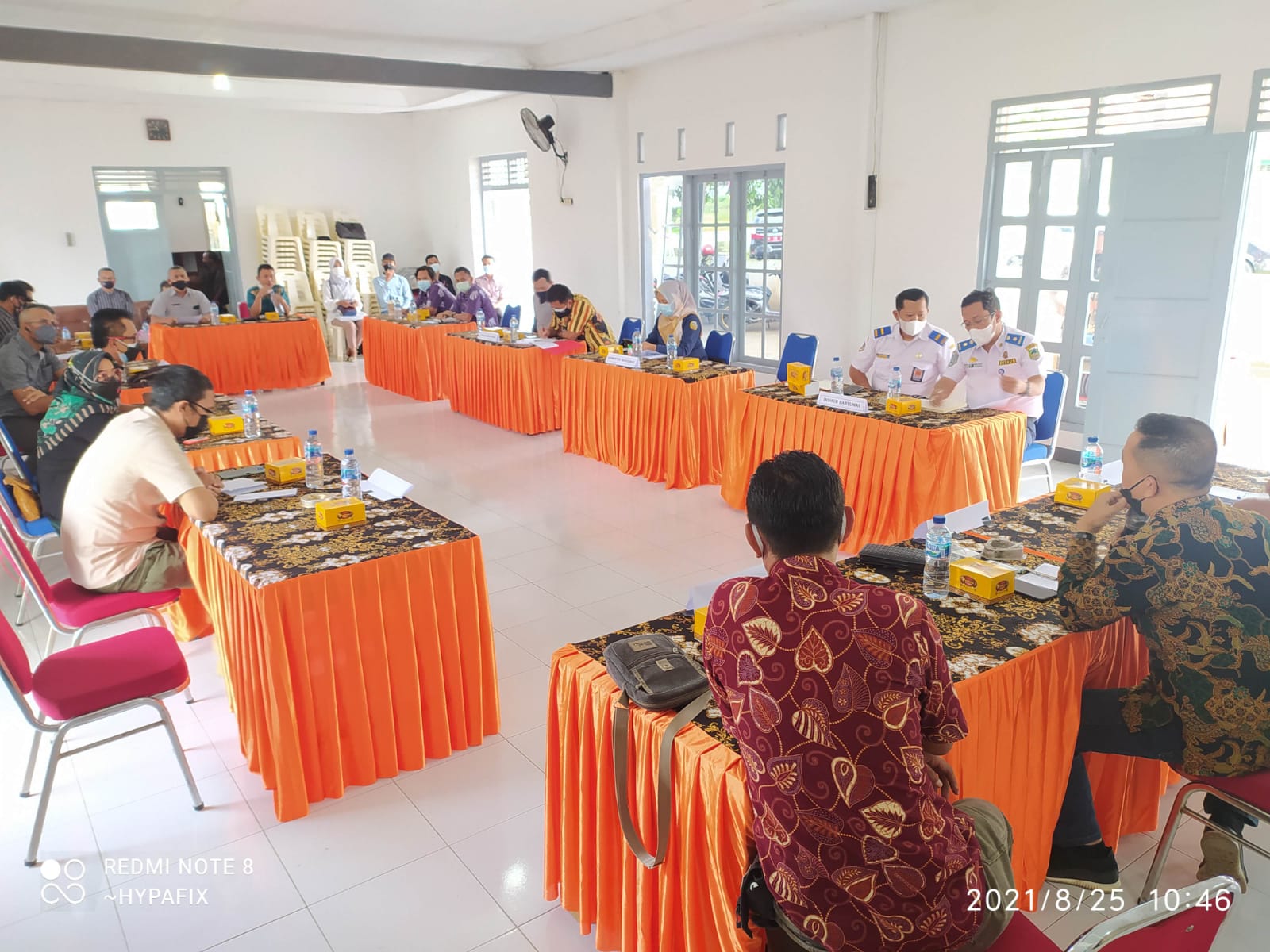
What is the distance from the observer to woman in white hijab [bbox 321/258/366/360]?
35.2ft

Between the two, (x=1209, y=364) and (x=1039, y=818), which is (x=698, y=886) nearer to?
(x=1039, y=818)

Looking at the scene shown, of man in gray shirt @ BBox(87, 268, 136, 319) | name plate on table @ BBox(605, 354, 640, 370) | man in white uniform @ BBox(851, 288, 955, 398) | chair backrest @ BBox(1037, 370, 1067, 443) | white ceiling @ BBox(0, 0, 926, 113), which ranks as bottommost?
chair backrest @ BBox(1037, 370, 1067, 443)

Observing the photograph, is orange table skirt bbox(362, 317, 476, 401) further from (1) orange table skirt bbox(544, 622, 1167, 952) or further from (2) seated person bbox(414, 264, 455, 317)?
(1) orange table skirt bbox(544, 622, 1167, 952)

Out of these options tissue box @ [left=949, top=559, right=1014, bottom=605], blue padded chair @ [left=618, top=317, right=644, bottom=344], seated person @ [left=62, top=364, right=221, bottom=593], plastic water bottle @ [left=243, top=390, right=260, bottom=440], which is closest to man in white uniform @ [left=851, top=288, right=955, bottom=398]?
tissue box @ [left=949, top=559, right=1014, bottom=605]

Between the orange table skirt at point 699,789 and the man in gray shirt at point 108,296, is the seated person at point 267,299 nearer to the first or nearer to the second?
the man in gray shirt at point 108,296

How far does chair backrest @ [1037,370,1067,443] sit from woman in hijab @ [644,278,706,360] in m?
2.62

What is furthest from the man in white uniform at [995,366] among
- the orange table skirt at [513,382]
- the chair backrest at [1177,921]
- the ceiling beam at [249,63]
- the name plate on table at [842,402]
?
the ceiling beam at [249,63]

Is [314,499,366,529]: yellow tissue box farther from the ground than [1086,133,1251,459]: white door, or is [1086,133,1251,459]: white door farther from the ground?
[1086,133,1251,459]: white door

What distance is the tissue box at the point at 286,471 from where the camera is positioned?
10.8ft

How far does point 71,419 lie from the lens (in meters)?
3.82

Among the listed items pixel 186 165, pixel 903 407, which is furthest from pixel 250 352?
pixel 903 407

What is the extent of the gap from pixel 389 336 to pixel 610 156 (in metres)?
3.11

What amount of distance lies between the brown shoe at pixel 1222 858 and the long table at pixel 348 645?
81.6 inches

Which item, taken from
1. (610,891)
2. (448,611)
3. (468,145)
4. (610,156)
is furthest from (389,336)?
(610,891)
